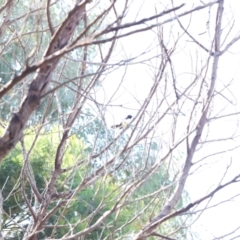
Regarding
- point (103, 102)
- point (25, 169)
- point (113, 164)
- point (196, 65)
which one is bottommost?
point (25, 169)

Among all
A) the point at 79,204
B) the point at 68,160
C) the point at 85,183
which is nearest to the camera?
the point at 85,183

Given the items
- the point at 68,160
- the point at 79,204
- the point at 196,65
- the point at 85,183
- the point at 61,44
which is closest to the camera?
Answer: the point at 61,44

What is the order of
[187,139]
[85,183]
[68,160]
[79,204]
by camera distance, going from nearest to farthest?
[187,139], [85,183], [68,160], [79,204]

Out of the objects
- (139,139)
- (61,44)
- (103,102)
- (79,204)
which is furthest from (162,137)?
(79,204)

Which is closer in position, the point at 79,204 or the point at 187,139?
the point at 187,139

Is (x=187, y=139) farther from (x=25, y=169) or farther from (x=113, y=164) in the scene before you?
(x=25, y=169)

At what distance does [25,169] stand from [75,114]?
26 cm

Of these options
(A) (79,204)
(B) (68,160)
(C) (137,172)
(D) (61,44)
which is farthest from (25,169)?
(A) (79,204)

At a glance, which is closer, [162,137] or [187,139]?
[187,139]

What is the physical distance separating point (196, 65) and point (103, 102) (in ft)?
1.07

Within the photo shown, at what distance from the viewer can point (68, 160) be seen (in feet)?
9.81

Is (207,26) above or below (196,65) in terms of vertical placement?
above

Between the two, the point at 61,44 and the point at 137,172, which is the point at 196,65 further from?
the point at 61,44

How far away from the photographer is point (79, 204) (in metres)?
3.21
